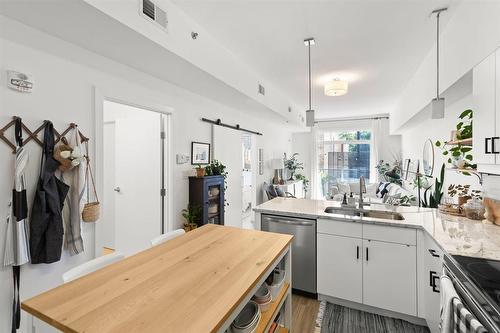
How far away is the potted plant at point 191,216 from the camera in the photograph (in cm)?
302

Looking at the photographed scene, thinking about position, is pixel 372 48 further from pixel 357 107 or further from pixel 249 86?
pixel 357 107

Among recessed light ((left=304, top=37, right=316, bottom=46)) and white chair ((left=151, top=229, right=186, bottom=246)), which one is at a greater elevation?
recessed light ((left=304, top=37, right=316, bottom=46))

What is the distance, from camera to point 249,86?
341 centimetres

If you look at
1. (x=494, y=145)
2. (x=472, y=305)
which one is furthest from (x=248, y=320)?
(x=494, y=145)

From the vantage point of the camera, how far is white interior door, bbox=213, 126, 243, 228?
12.7 ft

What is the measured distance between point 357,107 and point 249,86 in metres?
3.74

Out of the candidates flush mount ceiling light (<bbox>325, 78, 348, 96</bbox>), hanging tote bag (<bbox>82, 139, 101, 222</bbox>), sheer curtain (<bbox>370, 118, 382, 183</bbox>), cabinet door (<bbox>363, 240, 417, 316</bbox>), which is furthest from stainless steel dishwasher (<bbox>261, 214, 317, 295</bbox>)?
sheer curtain (<bbox>370, 118, 382, 183</bbox>)

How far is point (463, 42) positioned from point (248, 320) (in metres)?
2.67

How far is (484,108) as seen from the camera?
1.64m

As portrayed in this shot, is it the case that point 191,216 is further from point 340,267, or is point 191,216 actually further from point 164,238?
point 340,267

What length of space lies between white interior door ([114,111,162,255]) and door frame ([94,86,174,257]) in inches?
6.1

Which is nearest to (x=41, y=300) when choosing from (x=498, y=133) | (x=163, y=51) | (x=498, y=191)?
(x=163, y=51)

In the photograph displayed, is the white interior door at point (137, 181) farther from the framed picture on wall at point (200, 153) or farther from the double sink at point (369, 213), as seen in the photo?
the double sink at point (369, 213)

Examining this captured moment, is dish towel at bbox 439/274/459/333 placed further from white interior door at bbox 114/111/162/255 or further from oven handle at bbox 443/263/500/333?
white interior door at bbox 114/111/162/255
